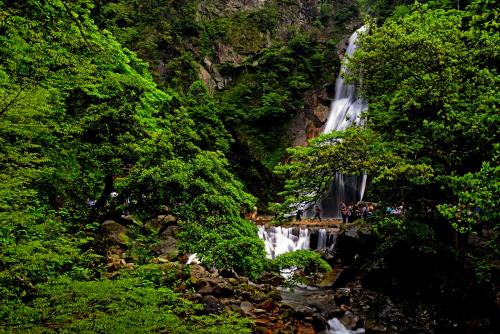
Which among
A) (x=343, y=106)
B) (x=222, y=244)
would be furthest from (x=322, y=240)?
(x=343, y=106)

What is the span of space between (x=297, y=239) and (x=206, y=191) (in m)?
16.7

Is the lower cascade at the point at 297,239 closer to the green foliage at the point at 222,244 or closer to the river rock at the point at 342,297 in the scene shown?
the river rock at the point at 342,297

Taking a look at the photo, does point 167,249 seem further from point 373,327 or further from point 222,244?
point 222,244

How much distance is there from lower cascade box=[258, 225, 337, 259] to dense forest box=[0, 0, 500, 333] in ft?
13.6

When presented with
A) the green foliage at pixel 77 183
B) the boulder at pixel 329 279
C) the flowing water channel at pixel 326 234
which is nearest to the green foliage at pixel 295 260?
the flowing water channel at pixel 326 234

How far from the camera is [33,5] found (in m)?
6.36

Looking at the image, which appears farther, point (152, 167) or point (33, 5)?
point (152, 167)

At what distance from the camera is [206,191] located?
6816 millimetres

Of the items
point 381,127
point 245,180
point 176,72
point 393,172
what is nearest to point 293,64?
point 176,72

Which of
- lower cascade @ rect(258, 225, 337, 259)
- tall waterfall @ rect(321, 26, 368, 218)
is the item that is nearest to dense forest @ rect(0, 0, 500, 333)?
lower cascade @ rect(258, 225, 337, 259)

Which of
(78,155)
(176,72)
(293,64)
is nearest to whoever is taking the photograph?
(78,155)

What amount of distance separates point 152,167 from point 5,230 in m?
2.76

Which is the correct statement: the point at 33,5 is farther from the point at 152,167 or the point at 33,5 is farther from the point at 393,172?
the point at 393,172

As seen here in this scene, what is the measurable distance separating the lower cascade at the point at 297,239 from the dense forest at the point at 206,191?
4.14 meters
